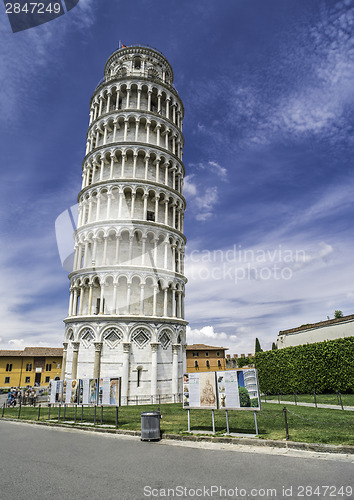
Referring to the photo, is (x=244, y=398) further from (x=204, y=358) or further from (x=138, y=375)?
(x=204, y=358)

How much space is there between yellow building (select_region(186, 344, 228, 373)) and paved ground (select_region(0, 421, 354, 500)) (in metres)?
60.6

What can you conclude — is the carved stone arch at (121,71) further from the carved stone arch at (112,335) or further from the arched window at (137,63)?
the carved stone arch at (112,335)

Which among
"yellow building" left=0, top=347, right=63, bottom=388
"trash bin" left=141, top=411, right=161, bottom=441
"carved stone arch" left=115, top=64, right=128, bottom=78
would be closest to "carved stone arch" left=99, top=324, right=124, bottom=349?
"trash bin" left=141, top=411, right=161, bottom=441

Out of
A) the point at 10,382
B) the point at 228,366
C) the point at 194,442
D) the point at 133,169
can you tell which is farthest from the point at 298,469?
the point at 228,366

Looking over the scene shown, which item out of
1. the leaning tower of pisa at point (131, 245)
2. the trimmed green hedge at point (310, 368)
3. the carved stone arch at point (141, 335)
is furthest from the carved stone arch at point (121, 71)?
the trimmed green hedge at point (310, 368)

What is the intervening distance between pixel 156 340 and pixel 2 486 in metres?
21.6

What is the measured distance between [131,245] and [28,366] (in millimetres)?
48491

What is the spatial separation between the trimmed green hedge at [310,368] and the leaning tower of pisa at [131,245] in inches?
402

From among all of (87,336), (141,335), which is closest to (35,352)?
(87,336)

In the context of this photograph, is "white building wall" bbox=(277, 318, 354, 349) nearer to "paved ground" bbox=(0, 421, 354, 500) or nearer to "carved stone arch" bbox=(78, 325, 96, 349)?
"carved stone arch" bbox=(78, 325, 96, 349)

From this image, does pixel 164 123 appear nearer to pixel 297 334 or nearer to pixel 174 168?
pixel 174 168

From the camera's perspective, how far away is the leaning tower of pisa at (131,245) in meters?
27.8

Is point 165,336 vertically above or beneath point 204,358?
above

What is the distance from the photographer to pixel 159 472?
25.6 feet
